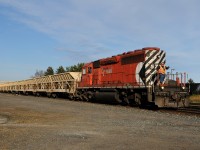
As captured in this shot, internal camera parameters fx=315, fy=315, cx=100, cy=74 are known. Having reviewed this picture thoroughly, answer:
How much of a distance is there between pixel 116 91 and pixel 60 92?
14468 mm

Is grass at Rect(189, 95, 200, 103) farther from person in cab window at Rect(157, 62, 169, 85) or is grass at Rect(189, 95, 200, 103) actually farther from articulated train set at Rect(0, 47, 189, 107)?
person in cab window at Rect(157, 62, 169, 85)

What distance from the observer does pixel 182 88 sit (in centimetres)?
1966

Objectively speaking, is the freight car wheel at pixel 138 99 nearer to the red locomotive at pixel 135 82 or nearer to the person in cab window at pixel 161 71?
the red locomotive at pixel 135 82

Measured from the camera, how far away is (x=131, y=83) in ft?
71.5

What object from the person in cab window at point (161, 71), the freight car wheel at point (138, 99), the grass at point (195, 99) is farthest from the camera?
the grass at point (195, 99)

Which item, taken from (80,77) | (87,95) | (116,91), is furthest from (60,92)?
(116,91)

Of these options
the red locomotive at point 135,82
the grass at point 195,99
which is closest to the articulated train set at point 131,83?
the red locomotive at point 135,82

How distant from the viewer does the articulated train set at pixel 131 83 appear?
19.2 metres

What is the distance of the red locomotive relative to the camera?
19.2 metres

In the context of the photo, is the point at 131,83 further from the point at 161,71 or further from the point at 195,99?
the point at 195,99

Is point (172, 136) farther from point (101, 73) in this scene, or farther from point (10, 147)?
point (101, 73)

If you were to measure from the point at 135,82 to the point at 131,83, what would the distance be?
333mm

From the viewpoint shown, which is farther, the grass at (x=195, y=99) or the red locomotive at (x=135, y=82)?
the grass at (x=195, y=99)

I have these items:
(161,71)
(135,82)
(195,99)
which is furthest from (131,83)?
(195,99)
